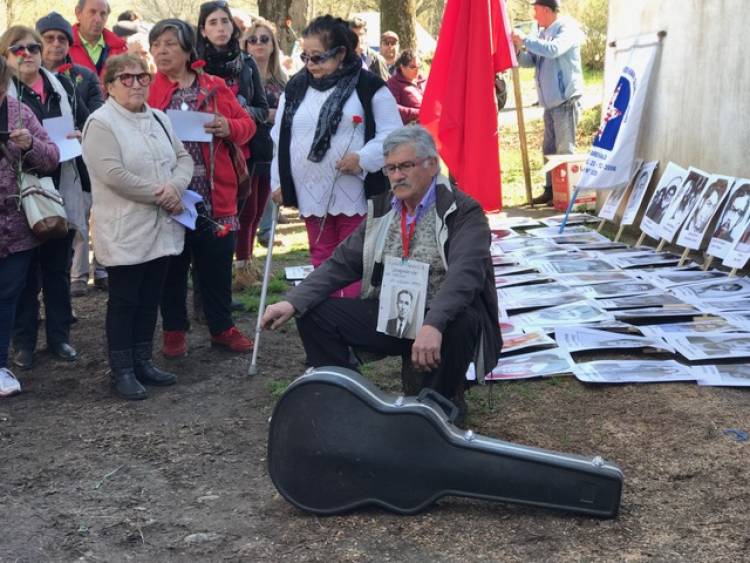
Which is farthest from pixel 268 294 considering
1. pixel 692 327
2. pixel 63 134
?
pixel 692 327

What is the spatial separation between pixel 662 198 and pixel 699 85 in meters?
1.01

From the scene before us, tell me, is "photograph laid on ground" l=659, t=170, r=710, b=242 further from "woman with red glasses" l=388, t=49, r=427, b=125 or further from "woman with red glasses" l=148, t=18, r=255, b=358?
"woman with red glasses" l=148, t=18, r=255, b=358

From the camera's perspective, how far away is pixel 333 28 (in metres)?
5.47

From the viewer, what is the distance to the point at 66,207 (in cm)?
622

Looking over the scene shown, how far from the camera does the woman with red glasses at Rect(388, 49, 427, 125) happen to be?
10.9 metres

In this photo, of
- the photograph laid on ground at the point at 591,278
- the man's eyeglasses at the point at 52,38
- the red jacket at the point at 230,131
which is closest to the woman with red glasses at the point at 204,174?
the red jacket at the point at 230,131

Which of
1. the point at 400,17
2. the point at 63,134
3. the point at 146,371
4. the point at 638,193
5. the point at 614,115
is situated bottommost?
the point at 146,371

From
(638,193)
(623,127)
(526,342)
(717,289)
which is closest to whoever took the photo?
(526,342)

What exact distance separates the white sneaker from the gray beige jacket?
1.91 meters

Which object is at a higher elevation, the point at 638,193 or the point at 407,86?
the point at 407,86

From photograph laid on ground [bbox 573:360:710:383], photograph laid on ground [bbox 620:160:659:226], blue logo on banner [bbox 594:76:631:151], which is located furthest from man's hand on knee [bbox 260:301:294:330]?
blue logo on banner [bbox 594:76:631:151]

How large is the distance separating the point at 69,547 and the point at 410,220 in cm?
196

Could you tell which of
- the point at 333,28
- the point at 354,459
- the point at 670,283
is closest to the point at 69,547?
the point at 354,459

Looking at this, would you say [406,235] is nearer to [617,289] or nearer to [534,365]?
[534,365]
